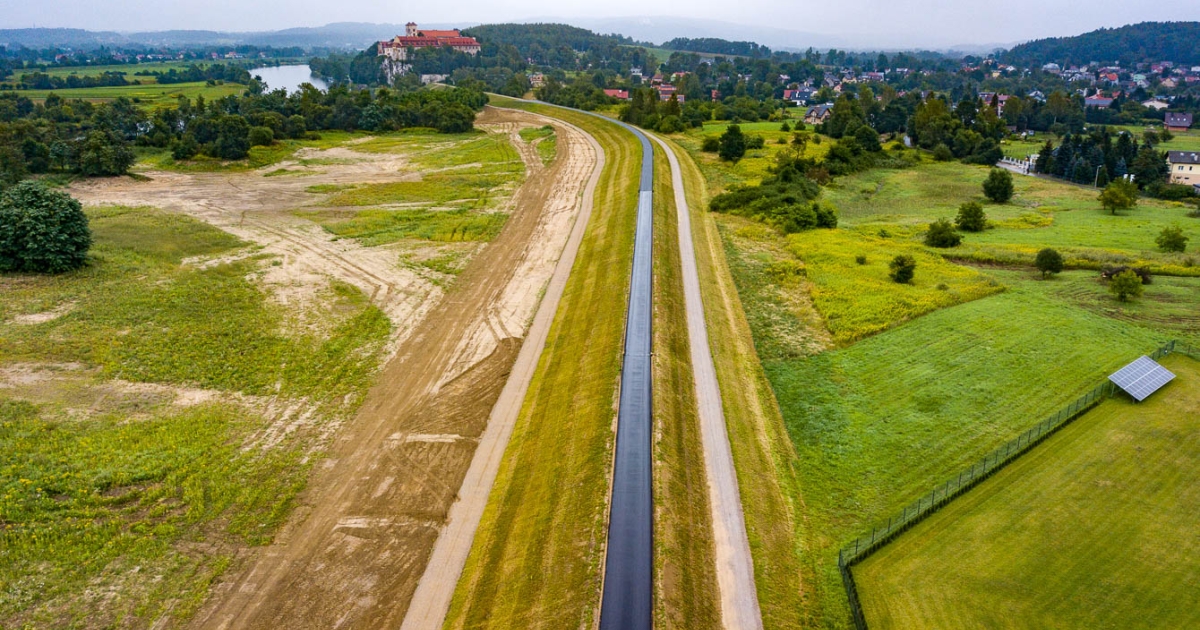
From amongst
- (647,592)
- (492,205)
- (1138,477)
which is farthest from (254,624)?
(492,205)

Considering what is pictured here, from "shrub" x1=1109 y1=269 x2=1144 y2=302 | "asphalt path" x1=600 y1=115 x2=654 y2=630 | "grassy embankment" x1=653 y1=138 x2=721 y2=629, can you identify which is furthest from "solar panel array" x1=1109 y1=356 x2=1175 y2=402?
"asphalt path" x1=600 y1=115 x2=654 y2=630

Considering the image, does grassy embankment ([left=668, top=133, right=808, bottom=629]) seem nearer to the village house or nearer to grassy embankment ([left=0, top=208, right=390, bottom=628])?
Result: grassy embankment ([left=0, top=208, right=390, bottom=628])

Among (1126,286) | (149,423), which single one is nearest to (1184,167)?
(1126,286)


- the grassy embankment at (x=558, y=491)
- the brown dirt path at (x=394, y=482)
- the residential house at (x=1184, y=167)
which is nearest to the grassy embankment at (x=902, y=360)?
the grassy embankment at (x=558, y=491)

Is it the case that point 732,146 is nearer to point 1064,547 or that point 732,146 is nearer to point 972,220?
point 972,220

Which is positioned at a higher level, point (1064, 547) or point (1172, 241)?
point (1172, 241)

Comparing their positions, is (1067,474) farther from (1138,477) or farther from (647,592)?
(647,592)
